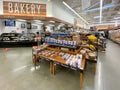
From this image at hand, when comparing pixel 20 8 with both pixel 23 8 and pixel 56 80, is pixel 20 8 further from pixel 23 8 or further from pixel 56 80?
pixel 56 80

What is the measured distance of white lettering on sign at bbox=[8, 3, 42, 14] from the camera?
7.33 metres

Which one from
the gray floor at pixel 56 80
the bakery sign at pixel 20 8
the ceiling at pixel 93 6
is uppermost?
the ceiling at pixel 93 6

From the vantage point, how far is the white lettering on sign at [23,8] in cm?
733

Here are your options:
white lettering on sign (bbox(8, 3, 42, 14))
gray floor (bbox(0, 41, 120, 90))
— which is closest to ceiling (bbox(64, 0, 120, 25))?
white lettering on sign (bbox(8, 3, 42, 14))

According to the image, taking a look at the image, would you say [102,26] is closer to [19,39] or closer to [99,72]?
[19,39]

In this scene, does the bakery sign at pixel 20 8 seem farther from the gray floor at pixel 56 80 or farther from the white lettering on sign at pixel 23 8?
the gray floor at pixel 56 80

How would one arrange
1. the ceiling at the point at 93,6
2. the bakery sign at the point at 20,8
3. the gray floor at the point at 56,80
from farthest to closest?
1. the ceiling at the point at 93,6
2. the bakery sign at the point at 20,8
3. the gray floor at the point at 56,80

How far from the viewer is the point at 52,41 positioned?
4.49 meters

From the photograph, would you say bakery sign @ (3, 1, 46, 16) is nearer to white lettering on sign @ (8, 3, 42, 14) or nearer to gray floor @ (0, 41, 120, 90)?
white lettering on sign @ (8, 3, 42, 14)

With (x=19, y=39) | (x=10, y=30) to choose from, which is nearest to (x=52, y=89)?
(x=19, y=39)

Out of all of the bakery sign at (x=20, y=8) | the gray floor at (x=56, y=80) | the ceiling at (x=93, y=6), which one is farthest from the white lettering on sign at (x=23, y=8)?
the gray floor at (x=56, y=80)

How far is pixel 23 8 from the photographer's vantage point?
24.4 ft

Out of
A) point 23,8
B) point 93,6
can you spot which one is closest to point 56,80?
point 23,8

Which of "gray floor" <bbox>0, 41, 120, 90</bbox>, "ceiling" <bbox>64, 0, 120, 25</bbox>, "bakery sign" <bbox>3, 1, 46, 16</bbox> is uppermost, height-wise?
"ceiling" <bbox>64, 0, 120, 25</bbox>
